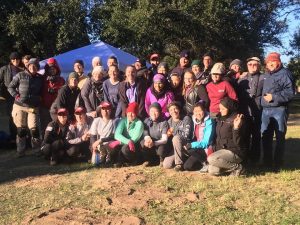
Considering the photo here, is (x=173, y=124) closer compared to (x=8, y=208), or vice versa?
(x=8, y=208)

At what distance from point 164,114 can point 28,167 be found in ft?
8.12

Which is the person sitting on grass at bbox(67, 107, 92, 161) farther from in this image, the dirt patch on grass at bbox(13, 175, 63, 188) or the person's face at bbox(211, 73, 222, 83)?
the person's face at bbox(211, 73, 222, 83)

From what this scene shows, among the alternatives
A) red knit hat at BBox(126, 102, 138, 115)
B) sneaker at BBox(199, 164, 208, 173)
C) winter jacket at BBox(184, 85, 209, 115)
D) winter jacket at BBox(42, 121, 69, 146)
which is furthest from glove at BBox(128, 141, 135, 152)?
winter jacket at BBox(42, 121, 69, 146)

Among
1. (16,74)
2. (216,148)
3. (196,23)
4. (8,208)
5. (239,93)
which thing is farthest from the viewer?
(196,23)

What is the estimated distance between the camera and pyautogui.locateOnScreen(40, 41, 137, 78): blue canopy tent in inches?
537

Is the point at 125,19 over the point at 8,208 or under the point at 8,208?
over

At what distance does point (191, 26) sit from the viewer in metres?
19.2

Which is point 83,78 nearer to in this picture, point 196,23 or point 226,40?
point 196,23

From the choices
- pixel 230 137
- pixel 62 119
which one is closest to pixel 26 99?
pixel 62 119

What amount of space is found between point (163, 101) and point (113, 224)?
3.12 m

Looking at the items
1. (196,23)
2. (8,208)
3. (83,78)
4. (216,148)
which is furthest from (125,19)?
(8,208)

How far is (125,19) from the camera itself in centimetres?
1950

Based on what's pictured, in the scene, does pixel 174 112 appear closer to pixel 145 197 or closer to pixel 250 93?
pixel 250 93

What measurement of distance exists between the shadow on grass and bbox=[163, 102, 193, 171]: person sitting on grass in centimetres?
139
